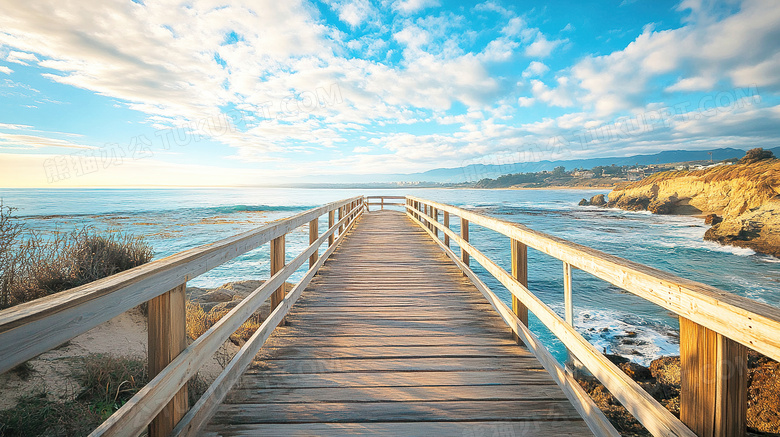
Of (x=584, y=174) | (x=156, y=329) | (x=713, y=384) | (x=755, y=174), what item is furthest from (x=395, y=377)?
(x=584, y=174)

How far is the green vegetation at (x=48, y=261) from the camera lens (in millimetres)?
3796

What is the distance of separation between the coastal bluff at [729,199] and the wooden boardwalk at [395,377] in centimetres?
2149

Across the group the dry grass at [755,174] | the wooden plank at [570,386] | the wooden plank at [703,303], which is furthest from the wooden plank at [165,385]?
the dry grass at [755,174]

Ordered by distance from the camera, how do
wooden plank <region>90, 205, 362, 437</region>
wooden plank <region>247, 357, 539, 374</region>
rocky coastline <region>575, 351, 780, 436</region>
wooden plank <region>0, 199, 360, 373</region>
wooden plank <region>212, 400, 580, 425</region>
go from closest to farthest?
wooden plank <region>0, 199, 360, 373</region>
wooden plank <region>90, 205, 362, 437</region>
wooden plank <region>212, 400, 580, 425</region>
wooden plank <region>247, 357, 539, 374</region>
rocky coastline <region>575, 351, 780, 436</region>

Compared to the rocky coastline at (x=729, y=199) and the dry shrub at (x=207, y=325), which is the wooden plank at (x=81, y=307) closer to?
the dry shrub at (x=207, y=325)

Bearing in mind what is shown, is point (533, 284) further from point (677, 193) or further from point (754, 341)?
point (677, 193)

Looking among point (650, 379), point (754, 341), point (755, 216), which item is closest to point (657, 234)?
point (755, 216)

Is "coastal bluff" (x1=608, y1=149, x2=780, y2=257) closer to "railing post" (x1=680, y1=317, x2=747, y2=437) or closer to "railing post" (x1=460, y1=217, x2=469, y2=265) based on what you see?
"railing post" (x1=460, y1=217, x2=469, y2=265)

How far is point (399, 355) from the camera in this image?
2646 mm

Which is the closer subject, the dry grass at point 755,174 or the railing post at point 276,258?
the railing post at point 276,258

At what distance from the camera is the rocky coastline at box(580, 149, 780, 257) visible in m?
17.3

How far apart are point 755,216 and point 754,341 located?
2494cm

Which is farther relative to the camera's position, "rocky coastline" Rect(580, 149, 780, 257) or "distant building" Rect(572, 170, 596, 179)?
"distant building" Rect(572, 170, 596, 179)

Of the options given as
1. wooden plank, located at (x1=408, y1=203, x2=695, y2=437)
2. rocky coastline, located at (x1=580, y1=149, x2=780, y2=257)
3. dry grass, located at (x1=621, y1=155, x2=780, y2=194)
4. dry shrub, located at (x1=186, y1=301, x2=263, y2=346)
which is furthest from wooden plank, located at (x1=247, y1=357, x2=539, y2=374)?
dry grass, located at (x1=621, y1=155, x2=780, y2=194)
